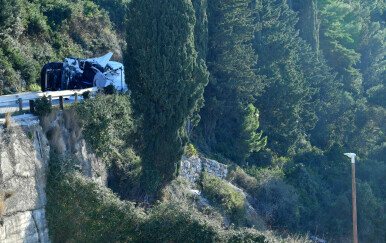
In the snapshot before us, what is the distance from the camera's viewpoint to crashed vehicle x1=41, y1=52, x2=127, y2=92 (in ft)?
59.3

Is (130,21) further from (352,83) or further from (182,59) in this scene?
(352,83)

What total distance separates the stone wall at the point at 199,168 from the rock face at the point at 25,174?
28.2 feet

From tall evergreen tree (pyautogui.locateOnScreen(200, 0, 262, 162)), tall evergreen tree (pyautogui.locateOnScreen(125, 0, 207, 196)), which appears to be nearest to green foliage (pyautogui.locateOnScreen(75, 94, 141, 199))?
tall evergreen tree (pyautogui.locateOnScreen(125, 0, 207, 196))

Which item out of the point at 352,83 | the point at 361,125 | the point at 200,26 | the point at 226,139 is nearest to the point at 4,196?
the point at 200,26

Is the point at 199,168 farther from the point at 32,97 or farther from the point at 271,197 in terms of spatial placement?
the point at 32,97

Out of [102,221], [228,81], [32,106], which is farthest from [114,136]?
[228,81]

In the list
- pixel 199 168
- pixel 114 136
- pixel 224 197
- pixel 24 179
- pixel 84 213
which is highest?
pixel 114 136

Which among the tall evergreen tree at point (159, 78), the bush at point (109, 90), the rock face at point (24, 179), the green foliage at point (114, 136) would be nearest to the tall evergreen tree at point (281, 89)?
the tall evergreen tree at point (159, 78)

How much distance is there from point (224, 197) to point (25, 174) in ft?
36.0

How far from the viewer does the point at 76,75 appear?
61.0 feet

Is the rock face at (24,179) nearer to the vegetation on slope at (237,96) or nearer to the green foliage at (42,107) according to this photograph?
the green foliage at (42,107)

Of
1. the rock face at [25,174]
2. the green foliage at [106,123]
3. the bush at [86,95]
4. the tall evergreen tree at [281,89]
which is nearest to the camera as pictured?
the rock face at [25,174]

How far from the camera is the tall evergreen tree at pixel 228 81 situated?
27.0 metres

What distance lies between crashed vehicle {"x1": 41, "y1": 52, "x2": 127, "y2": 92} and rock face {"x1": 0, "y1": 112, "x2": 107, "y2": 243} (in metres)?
4.78
